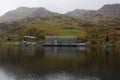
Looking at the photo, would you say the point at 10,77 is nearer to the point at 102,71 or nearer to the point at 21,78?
the point at 21,78

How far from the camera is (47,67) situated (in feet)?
312

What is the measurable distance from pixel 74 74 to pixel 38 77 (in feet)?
39.4

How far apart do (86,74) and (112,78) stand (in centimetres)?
1012

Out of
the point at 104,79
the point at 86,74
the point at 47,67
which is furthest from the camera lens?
the point at 47,67

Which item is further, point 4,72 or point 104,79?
point 4,72

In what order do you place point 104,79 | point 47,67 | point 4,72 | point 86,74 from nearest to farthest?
point 104,79
point 86,74
point 4,72
point 47,67

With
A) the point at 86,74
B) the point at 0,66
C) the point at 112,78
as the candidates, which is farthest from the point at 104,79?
the point at 0,66

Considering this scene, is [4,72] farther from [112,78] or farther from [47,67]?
[112,78]

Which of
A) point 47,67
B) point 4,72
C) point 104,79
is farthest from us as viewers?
point 47,67

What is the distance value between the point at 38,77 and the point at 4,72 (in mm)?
15601

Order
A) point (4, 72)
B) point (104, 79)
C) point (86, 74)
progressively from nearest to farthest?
point (104, 79) → point (86, 74) → point (4, 72)

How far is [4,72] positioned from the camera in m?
86.1

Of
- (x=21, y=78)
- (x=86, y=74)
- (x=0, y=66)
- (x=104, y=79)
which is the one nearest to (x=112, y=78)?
(x=104, y=79)

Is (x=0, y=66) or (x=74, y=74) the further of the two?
(x=0, y=66)
